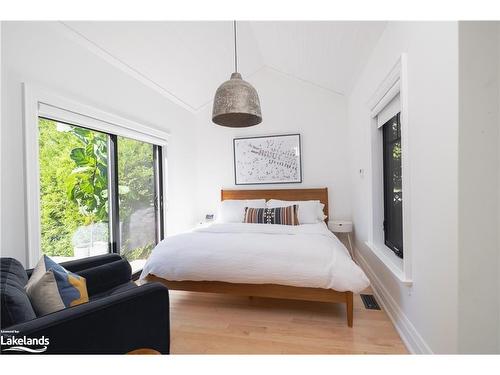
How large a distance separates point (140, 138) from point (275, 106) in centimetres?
216

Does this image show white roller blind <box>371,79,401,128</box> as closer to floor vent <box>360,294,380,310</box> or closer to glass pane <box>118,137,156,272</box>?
floor vent <box>360,294,380,310</box>

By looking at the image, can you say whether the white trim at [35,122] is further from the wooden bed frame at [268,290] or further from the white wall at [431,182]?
the white wall at [431,182]

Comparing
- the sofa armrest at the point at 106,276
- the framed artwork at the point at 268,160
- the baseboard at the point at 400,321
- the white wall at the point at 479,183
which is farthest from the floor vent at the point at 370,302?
the sofa armrest at the point at 106,276

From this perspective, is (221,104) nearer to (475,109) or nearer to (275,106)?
(475,109)

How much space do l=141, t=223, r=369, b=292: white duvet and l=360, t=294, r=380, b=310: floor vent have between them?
491 millimetres

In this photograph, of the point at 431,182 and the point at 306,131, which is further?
the point at 306,131

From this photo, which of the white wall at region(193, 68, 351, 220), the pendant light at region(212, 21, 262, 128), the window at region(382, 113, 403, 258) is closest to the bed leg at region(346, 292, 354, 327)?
the window at region(382, 113, 403, 258)

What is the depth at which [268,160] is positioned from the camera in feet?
12.9

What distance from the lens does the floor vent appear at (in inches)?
84.6

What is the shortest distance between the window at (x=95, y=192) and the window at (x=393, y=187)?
2.85m

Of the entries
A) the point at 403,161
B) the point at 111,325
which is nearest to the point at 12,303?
the point at 111,325

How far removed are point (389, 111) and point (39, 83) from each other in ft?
9.26

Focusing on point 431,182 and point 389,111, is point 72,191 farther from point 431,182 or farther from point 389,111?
point 389,111
